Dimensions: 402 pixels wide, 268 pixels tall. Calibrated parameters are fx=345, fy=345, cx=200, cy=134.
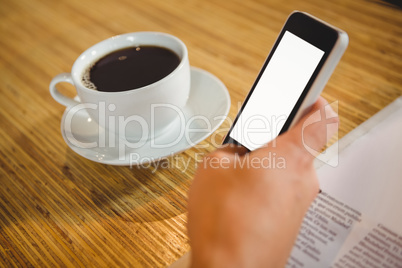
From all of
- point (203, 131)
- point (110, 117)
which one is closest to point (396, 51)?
point (203, 131)

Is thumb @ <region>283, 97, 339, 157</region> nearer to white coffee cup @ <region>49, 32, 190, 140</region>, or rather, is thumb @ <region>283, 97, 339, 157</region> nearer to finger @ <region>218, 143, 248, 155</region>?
finger @ <region>218, 143, 248, 155</region>

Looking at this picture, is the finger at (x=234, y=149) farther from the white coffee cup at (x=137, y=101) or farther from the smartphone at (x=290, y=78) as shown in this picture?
the white coffee cup at (x=137, y=101)

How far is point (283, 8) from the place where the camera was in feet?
2.28

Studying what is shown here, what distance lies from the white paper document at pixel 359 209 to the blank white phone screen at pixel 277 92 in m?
0.08

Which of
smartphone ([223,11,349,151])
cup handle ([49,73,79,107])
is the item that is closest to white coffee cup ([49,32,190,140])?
cup handle ([49,73,79,107])

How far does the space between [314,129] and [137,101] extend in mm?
215

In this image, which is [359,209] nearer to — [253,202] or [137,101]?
[253,202]

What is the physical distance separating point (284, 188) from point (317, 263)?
0.09 meters

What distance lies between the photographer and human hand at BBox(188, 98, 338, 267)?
227mm

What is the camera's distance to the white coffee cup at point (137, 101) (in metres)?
0.40

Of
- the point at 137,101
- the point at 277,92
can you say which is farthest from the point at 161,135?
the point at 277,92

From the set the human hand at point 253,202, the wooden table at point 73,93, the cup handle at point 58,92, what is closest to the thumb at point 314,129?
the human hand at point 253,202

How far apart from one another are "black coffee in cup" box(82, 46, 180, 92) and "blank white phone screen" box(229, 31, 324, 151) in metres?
0.14

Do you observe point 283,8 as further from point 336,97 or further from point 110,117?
point 110,117
